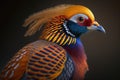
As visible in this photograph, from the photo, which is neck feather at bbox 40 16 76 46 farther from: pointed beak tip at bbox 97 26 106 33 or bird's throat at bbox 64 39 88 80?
pointed beak tip at bbox 97 26 106 33

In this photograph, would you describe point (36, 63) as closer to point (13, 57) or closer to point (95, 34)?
point (13, 57)

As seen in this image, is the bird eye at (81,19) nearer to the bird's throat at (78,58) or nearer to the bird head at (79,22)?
the bird head at (79,22)

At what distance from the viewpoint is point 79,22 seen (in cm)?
192

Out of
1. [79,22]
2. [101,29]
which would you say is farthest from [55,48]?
[101,29]

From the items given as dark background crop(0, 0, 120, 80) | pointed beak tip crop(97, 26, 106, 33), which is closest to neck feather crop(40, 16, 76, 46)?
dark background crop(0, 0, 120, 80)

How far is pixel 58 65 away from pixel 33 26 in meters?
0.38

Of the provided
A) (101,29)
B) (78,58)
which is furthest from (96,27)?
(78,58)

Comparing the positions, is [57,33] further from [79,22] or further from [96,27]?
[96,27]

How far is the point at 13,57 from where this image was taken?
6.43 feet

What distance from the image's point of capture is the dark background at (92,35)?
6.34 ft

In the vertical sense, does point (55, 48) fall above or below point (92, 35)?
below

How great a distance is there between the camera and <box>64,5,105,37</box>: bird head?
75.6 inches

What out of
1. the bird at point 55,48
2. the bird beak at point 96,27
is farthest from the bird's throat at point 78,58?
the bird beak at point 96,27

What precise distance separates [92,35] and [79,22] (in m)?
0.15
